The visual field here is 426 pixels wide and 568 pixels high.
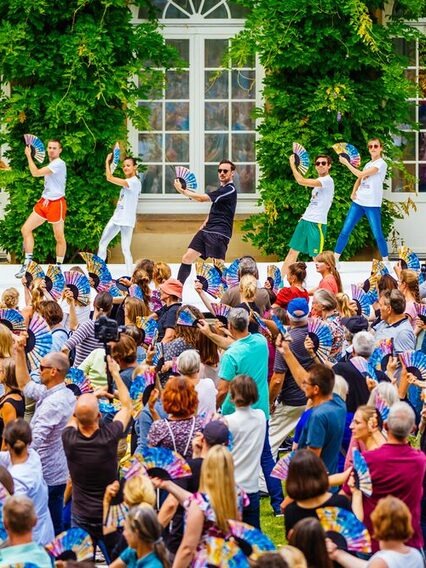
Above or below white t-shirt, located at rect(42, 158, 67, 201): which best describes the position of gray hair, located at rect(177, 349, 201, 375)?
below

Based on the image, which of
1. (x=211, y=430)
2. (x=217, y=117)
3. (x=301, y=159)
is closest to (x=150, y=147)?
(x=217, y=117)

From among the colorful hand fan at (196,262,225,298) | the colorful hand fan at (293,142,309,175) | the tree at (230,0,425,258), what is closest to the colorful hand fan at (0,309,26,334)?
the colorful hand fan at (196,262,225,298)

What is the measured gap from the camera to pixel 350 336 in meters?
9.50

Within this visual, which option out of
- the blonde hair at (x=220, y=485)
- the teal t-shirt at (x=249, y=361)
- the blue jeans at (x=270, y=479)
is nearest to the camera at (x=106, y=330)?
the teal t-shirt at (x=249, y=361)

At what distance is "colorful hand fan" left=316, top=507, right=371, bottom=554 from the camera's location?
5.83m

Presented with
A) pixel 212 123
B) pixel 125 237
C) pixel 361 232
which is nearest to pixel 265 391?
pixel 125 237

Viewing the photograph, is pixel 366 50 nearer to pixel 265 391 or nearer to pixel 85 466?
pixel 265 391

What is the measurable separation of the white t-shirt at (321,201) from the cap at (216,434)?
8.76m

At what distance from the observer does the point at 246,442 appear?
7.36 m

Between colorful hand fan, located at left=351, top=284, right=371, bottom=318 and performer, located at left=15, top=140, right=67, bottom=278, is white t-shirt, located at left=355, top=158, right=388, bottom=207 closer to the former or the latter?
performer, located at left=15, top=140, right=67, bottom=278

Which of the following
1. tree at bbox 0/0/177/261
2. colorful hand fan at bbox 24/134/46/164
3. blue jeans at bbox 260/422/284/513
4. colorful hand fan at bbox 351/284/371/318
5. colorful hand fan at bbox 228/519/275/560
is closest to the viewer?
colorful hand fan at bbox 228/519/275/560

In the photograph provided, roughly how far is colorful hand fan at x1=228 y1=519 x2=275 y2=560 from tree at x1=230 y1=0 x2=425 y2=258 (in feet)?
39.2

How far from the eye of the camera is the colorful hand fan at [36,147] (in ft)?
52.5

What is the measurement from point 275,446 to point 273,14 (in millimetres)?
9208
